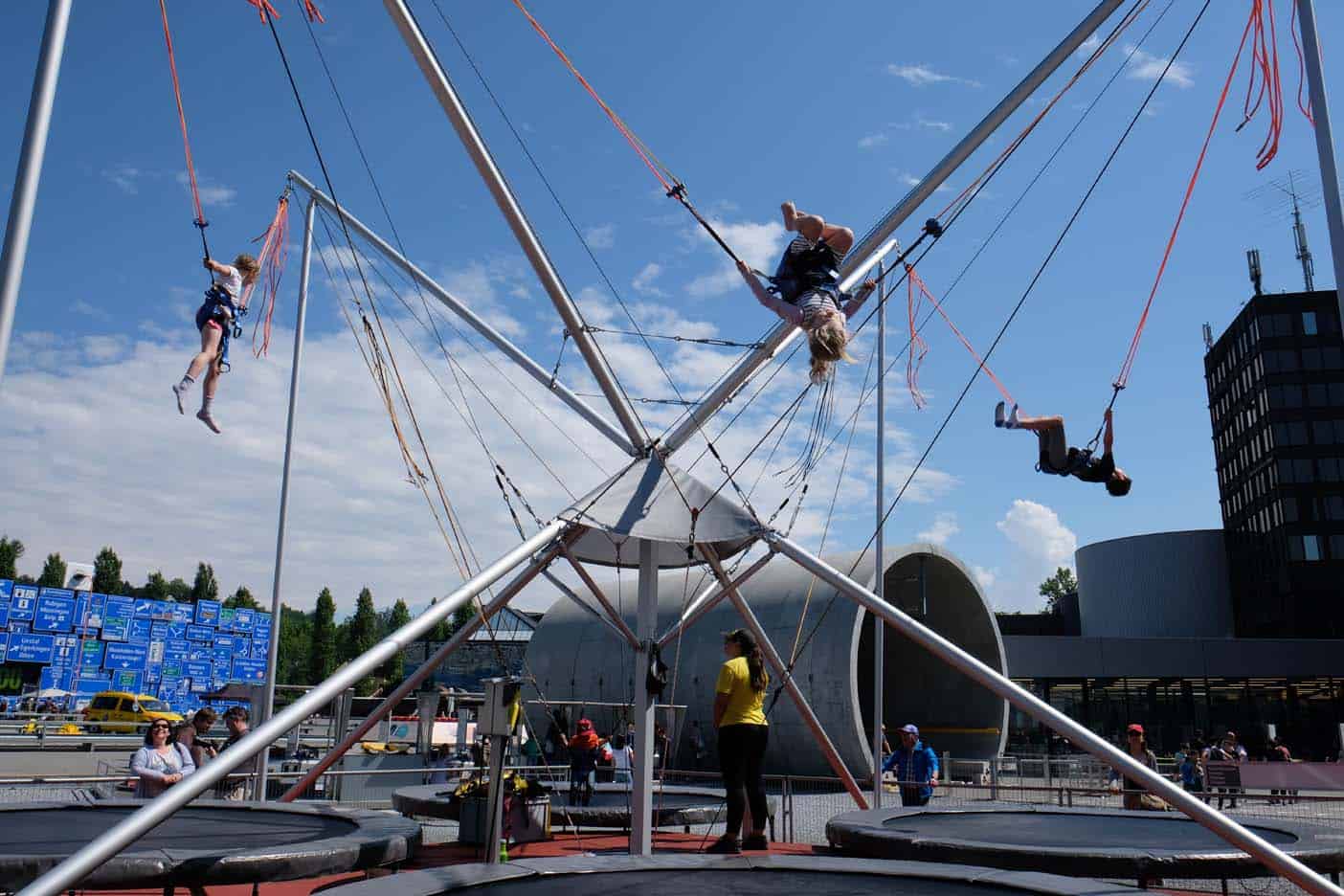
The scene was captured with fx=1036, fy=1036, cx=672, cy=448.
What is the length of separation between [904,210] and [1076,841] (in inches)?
179

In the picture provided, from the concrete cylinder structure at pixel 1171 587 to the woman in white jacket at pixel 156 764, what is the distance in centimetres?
4118

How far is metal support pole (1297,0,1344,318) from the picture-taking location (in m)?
5.85

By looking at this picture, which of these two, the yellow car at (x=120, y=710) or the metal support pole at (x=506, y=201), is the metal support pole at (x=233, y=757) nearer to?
the metal support pole at (x=506, y=201)

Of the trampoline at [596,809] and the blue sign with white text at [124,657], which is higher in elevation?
the blue sign with white text at [124,657]

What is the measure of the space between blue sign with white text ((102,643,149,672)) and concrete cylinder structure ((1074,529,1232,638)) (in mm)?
40147

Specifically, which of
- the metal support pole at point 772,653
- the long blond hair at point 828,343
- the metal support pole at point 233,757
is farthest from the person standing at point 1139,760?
the metal support pole at point 233,757

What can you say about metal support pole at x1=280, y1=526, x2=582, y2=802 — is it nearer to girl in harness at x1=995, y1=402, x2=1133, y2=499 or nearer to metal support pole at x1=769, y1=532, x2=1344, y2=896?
metal support pole at x1=769, y1=532, x2=1344, y2=896

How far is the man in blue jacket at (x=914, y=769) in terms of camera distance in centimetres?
996

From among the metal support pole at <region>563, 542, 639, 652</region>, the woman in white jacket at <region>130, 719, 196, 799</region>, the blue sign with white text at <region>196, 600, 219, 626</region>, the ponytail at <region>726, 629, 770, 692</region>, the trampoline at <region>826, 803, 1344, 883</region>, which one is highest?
the blue sign with white text at <region>196, 600, 219, 626</region>

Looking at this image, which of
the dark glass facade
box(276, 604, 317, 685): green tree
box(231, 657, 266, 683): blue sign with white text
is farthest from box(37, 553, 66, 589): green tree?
the dark glass facade

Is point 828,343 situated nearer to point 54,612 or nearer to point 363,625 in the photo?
point 54,612

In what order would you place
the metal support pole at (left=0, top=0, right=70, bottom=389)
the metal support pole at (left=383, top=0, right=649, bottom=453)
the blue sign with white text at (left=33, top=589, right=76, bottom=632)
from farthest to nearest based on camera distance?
the blue sign with white text at (left=33, top=589, right=76, bottom=632), the metal support pole at (left=383, top=0, right=649, bottom=453), the metal support pole at (left=0, top=0, right=70, bottom=389)

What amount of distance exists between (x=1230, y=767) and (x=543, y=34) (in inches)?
525

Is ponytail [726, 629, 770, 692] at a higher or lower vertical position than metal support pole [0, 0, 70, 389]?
lower
